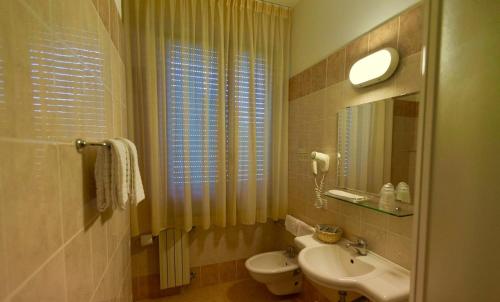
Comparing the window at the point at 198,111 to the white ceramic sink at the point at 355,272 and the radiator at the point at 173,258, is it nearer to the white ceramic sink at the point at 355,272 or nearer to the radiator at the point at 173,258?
the radiator at the point at 173,258

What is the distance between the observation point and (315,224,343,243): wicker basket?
1.36 m

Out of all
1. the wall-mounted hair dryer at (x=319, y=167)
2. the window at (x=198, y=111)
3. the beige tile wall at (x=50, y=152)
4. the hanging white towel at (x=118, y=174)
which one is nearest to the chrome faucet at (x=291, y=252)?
the wall-mounted hair dryer at (x=319, y=167)

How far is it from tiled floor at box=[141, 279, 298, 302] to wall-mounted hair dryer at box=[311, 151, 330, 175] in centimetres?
129

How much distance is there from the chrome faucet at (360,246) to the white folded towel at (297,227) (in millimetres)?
353

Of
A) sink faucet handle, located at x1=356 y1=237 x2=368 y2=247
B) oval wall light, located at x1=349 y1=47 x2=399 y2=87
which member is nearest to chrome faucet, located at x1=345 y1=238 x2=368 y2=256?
sink faucet handle, located at x1=356 y1=237 x2=368 y2=247

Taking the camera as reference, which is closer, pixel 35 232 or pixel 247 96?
pixel 35 232

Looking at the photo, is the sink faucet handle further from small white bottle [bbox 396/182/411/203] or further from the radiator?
the radiator

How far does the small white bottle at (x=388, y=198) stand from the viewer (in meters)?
1.05

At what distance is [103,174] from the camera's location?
719mm

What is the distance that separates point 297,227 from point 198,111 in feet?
4.40

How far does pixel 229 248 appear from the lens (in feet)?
6.56

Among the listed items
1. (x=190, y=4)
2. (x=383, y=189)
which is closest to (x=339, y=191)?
(x=383, y=189)

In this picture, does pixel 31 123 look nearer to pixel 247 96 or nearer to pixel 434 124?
pixel 434 124

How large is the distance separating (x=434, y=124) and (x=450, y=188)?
170 mm
